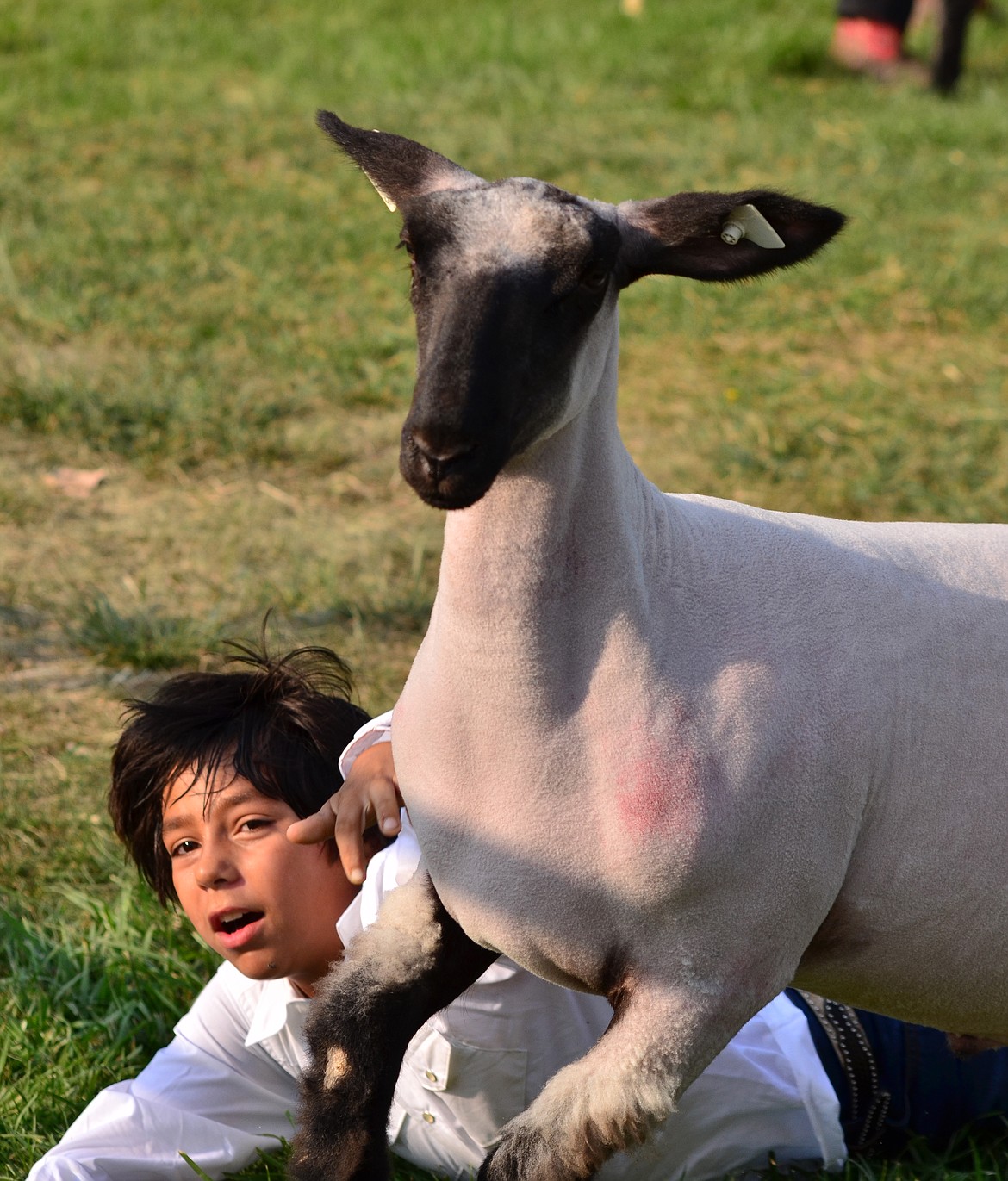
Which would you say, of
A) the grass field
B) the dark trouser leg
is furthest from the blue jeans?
the dark trouser leg

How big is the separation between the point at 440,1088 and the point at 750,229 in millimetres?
1397

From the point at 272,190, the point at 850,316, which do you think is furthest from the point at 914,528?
the point at 272,190

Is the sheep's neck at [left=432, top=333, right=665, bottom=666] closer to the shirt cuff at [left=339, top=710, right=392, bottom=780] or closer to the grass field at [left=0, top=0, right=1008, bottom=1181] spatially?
the shirt cuff at [left=339, top=710, right=392, bottom=780]

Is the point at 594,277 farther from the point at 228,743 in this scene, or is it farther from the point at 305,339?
the point at 305,339

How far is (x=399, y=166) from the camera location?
210cm

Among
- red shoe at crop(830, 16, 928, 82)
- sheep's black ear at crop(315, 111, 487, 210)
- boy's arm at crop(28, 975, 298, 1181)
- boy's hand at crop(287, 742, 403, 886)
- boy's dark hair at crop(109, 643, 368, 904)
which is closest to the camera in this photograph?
sheep's black ear at crop(315, 111, 487, 210)

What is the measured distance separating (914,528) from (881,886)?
0.52 m

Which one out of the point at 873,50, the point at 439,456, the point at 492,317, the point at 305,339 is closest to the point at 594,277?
the point at 492,317

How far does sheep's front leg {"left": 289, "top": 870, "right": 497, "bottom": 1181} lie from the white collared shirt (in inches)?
9.8

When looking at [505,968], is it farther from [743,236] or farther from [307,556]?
[307,556]

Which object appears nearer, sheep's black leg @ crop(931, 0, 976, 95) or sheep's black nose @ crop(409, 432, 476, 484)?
sheep's black nose @ crop(409, 432, 476, 484)

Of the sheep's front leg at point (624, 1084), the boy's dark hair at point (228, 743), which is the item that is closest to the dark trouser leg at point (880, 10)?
the boy's dark hair at point (228, 743)

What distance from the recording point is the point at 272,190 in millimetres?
7336

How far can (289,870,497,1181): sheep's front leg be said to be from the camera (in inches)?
81.4
